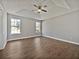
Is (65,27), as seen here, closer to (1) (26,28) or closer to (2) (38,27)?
(1) (26,28)

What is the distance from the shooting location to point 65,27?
674cm

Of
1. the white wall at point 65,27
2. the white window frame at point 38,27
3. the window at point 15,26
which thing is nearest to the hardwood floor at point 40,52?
the white wall at point 65,27

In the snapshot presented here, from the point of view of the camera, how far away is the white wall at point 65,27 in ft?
19.0

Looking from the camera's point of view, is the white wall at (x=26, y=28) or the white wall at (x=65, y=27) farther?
the white wall at (x=26, y=28)

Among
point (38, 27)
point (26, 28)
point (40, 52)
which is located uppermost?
point (38, 27)

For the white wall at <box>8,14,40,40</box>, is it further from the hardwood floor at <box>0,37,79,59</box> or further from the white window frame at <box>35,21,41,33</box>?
the hardwood floor at <box>0,37,79,59</box>

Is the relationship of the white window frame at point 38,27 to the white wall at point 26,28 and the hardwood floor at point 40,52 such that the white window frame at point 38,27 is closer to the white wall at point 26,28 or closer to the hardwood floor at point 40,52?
the white wall at point 26,28

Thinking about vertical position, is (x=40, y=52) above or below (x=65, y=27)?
below

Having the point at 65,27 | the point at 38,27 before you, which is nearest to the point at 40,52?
the point at 65,27

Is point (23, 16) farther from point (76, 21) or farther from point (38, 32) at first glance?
point (76, 21)

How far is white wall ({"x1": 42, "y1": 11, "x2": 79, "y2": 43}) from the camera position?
5.78 metres

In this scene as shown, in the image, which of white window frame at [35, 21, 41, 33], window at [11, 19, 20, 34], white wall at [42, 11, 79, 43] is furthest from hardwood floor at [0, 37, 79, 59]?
white window frame at [35, 21, 41, 33]

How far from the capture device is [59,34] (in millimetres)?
7492

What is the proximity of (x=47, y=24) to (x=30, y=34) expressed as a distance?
2.33m
